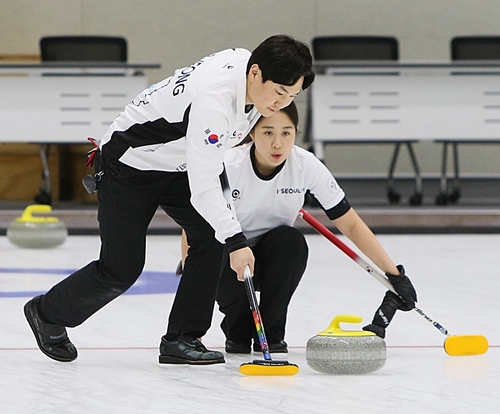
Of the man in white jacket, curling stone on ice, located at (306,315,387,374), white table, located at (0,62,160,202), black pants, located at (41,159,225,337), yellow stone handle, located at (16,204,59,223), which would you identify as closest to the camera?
the man in white jacket

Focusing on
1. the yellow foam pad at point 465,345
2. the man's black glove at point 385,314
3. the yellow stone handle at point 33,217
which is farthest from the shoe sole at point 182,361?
the yellow stone handle at point 33,217

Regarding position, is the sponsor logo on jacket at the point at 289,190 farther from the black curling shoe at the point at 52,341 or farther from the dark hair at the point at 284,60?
the black curling shoe at the point at 52,341

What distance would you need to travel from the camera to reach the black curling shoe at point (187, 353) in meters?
2.08

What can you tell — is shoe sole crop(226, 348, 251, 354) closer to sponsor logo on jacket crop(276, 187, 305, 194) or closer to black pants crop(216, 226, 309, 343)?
black pants crop(216, 226, 309, 343)

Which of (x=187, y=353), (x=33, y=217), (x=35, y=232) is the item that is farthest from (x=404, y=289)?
(x=33, y=217)

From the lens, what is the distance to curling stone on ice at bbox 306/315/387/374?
195 centimetres

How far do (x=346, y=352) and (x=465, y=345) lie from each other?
415 millimetres

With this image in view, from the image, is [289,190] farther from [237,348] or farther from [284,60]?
[284,60]

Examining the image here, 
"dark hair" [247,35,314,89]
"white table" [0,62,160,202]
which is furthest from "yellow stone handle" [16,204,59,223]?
"dark hair" [247,35,314,89]

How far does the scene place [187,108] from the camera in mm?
1891

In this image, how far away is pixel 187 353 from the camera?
208cm

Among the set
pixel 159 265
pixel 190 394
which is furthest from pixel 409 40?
pixel 190 394

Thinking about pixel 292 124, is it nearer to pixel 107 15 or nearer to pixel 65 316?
pixel 65 316

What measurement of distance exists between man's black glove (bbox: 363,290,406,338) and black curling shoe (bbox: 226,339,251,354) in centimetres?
29
